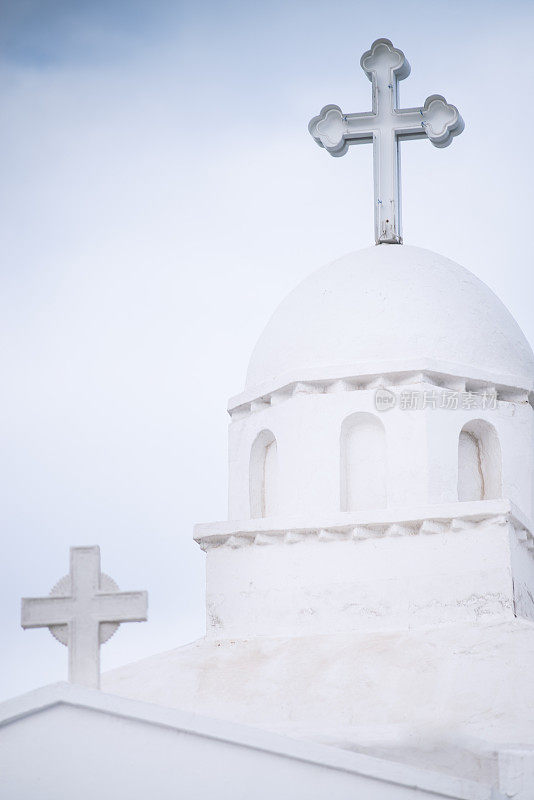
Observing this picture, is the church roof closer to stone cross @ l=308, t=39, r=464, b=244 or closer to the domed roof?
the domed roof

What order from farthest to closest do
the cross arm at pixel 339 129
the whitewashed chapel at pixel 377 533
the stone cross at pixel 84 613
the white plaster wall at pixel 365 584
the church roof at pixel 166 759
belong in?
the cross arm at pixel 339 129, the white plaster wall at pixel 365 584, the whitewashed chapel at pixel 377 533, the stone cross at pixel 84 613, the church roof at pixel 166 759

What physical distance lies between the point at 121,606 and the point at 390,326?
6.36m

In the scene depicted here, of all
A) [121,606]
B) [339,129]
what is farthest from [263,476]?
[121,606]

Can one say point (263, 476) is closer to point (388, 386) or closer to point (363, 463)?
point (363, 463)

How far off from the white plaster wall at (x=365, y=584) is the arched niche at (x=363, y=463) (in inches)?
26.3

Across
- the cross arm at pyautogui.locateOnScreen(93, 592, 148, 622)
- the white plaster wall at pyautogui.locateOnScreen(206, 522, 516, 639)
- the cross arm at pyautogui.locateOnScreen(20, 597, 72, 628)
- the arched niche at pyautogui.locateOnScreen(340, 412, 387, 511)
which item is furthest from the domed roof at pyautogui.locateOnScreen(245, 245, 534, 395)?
the cross arm at pyautogui.locateOnScreen(20, 597, 72, 628)

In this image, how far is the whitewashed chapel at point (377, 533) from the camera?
1219 cm

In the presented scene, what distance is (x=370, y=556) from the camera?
1482cm

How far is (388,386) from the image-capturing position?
15344mm

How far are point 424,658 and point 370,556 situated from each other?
168 centimetres

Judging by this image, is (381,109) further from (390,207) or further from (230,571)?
(230,571)

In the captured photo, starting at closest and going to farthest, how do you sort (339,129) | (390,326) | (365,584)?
(365,584) → (390,326) → (339,129)

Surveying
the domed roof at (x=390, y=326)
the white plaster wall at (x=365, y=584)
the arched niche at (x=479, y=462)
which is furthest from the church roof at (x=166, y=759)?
the domed roof at (x=390, y=326)

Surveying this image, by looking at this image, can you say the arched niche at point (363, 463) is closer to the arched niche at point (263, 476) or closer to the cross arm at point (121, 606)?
the arched niche at point (263, 476)
